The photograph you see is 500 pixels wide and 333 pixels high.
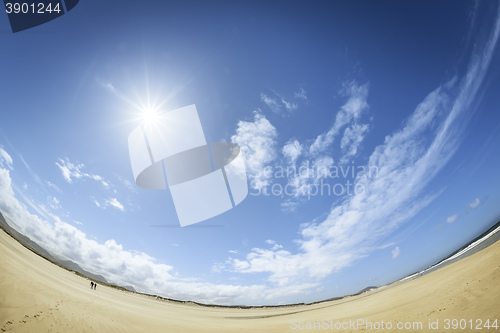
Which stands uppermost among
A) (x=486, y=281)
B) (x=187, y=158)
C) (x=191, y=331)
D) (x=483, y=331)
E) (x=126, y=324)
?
(x=187, y=158)

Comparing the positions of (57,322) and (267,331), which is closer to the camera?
(57,322)

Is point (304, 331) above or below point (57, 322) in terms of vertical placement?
below

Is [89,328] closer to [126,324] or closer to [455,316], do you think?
[126,324]

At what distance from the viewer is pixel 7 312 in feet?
27.8

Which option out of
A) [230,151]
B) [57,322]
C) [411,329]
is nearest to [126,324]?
[57,322]

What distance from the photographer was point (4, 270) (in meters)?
13.1

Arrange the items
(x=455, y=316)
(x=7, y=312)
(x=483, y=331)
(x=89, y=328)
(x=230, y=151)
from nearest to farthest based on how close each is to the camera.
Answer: (x=483, y=331) → (x=7, y=312) → (x=455, y=316) → (x=89, y=328) → (x=230, y=151)

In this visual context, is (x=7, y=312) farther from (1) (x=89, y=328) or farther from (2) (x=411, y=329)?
(2) (x=411, y=329)

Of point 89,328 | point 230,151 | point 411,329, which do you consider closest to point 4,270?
point 89,328

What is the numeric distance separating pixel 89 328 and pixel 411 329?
16.5 metres

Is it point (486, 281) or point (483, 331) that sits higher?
point (486, 281)

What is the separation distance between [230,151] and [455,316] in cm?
1522

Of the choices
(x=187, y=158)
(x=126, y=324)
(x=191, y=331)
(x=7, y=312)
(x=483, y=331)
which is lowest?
(x=483, y=331)

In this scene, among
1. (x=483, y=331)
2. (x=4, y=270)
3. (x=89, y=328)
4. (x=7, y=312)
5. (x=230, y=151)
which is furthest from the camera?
(x=230, y=151)
